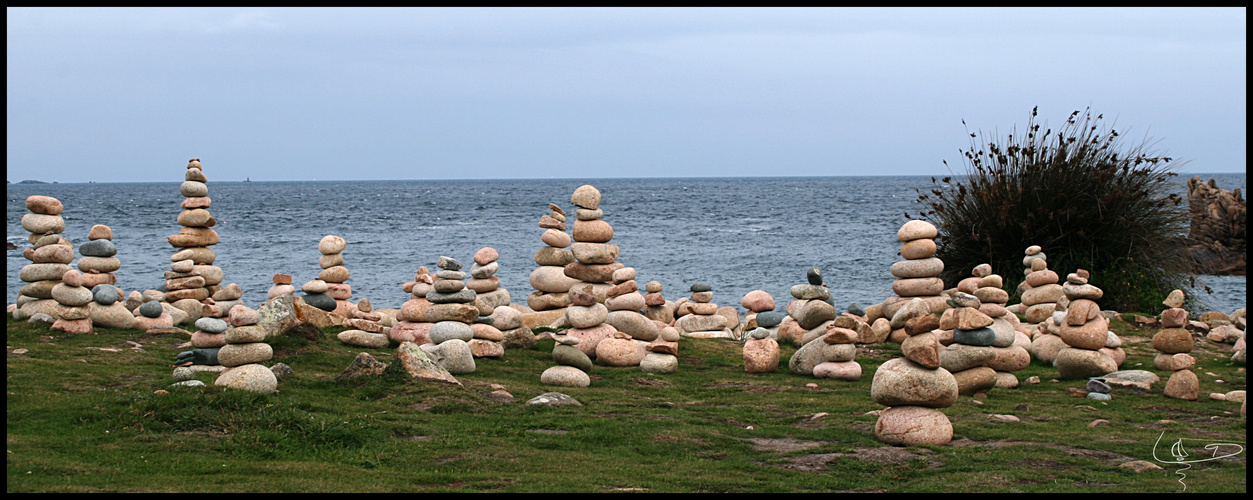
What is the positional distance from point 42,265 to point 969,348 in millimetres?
13146

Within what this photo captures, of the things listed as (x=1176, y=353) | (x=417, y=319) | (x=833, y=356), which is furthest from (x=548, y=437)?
(x=1176, y=353)

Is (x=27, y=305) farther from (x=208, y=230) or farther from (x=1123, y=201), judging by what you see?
(x=1123, y=201)

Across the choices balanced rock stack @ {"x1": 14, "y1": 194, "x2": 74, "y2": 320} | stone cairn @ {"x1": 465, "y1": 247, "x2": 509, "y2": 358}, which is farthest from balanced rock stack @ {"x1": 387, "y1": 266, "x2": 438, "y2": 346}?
balanced rock stack @ {"x1": 14, "y1": 194, "x2": 74, "y2": 320}

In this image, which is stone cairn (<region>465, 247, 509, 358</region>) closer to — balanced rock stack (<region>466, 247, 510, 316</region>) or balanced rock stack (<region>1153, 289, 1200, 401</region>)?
balanced rock stack (<region>466, 247, 510, 316</region>)

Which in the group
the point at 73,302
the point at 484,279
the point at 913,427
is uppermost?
the point at 484,279

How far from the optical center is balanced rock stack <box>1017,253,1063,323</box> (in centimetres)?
1551

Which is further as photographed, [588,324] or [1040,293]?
[1040,293]

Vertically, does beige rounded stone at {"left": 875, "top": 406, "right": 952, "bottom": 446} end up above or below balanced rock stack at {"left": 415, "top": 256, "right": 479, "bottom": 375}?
below

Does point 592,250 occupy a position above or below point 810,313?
above

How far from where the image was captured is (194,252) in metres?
18.1

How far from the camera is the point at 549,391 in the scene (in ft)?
35.8

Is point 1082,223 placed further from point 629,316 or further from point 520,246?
point 520,246

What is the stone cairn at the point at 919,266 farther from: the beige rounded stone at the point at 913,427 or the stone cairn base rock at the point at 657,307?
the beige rounded stone at the point at 913,427
